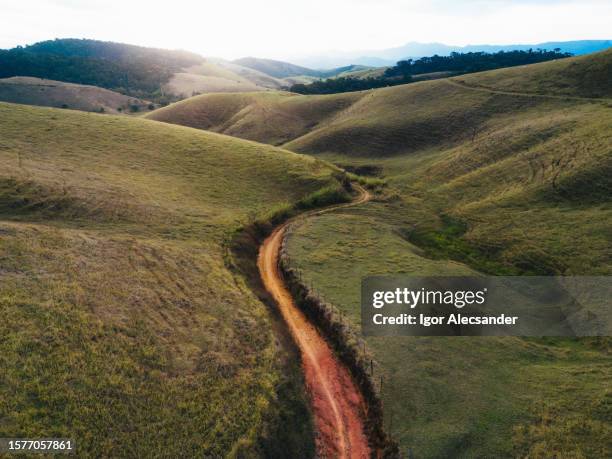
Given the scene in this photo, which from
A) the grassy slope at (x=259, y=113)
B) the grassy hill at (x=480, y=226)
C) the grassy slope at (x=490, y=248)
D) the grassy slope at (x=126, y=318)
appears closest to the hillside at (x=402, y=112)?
the grassy slope at (x=259, y=113)

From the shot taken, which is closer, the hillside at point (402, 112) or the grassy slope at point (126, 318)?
the grassy slope at point (126, 318)

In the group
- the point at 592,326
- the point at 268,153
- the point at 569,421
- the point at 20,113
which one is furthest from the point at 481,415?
the point at 20,113

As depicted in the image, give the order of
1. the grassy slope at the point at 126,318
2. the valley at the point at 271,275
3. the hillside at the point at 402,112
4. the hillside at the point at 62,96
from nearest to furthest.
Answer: the grassy slope at the point at 126,318, the valley at the point at 271,275, the hillside at the point at 402,112, the hillside at the point at 62,96

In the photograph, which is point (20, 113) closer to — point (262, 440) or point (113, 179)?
point (113, 179)

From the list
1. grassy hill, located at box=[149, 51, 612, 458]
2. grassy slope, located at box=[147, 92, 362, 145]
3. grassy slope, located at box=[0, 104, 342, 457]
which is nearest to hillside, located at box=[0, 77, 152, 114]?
grassy slope, located at box=[147, 92, 362, 145]

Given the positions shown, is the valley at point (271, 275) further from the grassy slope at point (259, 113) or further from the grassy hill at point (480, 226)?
the grassy slope at point (259, 113)
